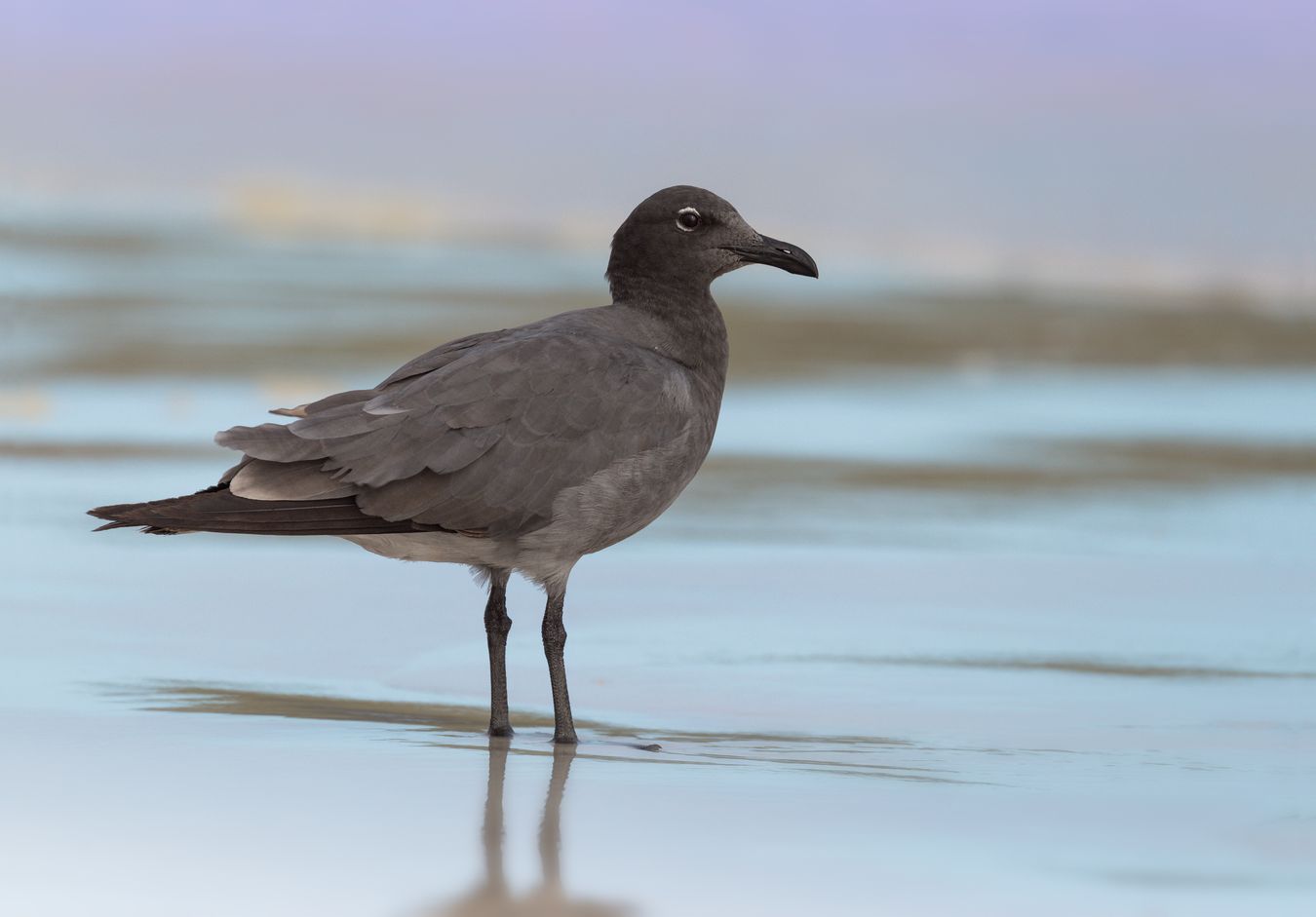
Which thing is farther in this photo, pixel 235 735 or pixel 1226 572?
pixel 1226 572

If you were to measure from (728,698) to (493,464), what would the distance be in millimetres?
1337

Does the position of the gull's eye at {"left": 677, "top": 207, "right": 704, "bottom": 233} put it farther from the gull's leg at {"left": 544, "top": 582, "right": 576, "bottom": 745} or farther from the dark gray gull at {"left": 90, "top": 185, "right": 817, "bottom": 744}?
the gull's leg at {"left": 544, "top": 582, "right": 576, "bottom": 745}

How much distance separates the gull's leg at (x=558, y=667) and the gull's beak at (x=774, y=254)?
1456 millimetres

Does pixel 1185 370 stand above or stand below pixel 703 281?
above

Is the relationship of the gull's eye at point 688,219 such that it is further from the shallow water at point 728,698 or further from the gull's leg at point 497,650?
the shallow water at point 728,698

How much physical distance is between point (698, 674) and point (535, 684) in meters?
0.60

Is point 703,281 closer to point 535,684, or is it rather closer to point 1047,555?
point 535,684

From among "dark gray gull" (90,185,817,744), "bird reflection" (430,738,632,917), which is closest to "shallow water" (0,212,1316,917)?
"bird reflection" (430,738,632,917)

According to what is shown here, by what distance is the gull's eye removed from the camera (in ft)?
25.6

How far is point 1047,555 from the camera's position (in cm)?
1016

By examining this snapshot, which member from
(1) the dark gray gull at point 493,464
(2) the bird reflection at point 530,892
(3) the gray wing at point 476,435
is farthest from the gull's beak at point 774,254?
(2) the bird reflection at point 530,892

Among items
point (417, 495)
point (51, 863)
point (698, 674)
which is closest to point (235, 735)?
point (417, 495)

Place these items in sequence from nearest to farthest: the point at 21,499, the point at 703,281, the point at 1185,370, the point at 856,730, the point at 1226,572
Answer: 1. the point at 856,730
2. the point at 703,281
3. the point at 1226,572
4. the point at 21,499
5. the point at 1185,370

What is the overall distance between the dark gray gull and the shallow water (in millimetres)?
604
